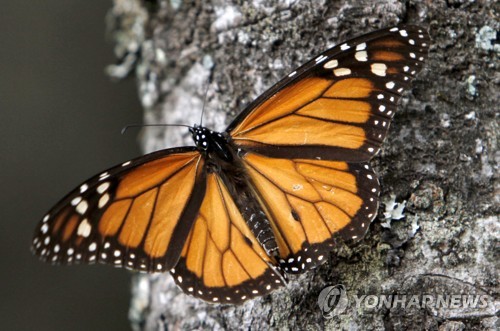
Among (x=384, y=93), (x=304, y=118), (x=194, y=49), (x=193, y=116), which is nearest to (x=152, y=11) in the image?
(x=194, y=49)

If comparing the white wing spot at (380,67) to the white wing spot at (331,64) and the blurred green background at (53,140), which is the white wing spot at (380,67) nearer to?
the white wing spot at (331,64)

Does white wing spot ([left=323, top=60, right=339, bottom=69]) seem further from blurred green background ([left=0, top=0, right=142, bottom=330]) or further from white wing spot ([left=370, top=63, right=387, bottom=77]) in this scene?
blurred green background ([left=0, top=0, right=142, bottom=330])

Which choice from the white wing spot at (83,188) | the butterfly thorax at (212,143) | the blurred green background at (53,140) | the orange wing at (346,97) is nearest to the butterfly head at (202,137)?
the butterfly thorax at (212,143)

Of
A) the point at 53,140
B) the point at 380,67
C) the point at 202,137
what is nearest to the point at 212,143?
the point at 202,137

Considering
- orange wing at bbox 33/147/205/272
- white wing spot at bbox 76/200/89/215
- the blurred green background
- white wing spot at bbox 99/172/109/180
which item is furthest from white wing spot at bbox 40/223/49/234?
the blurred green background

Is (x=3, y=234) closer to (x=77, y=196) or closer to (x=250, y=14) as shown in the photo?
(x=77, y=196)
